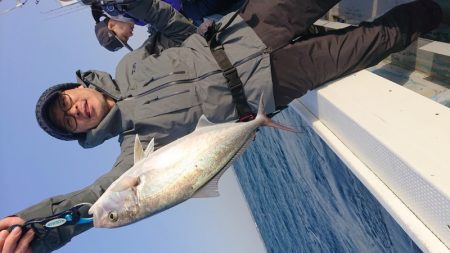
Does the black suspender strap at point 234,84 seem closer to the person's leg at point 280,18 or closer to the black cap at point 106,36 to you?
the person's leg at point 280,18

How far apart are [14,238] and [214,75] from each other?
1.27 metres

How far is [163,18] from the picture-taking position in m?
2.69

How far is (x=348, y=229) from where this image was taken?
343 centimetres

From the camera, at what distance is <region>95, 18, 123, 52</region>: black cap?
3562 mm

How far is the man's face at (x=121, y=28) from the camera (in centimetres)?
352

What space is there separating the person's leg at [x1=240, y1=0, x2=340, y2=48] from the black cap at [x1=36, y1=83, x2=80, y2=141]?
123cm

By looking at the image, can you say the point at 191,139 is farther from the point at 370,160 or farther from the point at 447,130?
the point at 447,130

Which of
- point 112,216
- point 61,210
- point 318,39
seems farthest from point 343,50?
point 61,210

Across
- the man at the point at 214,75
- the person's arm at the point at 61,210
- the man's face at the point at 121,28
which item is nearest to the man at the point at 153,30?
the man's face at the point at 121,28

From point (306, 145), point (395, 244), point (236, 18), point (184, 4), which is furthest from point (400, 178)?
point (184, 4)

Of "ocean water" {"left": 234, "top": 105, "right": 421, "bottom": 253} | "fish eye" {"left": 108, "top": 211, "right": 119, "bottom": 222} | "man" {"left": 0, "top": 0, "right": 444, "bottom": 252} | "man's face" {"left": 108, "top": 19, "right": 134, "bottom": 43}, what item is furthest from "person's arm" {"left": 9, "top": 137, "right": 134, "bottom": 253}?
"man's face" {"left": 108, "top": 19, "right": 134, "bottom": 43}

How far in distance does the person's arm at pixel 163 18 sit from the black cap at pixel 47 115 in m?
0.68

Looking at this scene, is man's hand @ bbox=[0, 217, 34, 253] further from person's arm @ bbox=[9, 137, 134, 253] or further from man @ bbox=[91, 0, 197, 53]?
man @ bbox=[91, 0, 197, 53]

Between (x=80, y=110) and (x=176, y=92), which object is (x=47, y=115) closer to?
(x=80, y=110)
